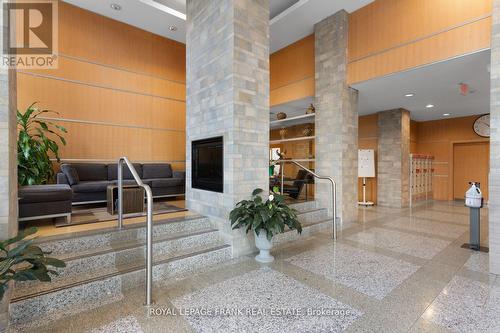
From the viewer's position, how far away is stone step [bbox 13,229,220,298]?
220cm

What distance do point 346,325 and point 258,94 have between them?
2.88m

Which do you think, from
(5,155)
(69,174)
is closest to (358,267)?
(5,155)

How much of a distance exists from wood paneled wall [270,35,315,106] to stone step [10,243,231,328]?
189 inches

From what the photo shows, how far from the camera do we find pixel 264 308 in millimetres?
2115

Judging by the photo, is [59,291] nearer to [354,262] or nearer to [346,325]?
[346,325]

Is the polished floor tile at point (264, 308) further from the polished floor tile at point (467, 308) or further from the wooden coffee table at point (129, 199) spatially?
the wooden coffee table at point (129, 199)

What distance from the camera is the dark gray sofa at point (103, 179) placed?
4.38 meters

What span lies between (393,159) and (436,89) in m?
2.51

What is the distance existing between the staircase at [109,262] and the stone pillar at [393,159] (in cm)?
603

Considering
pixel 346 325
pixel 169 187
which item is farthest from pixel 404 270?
pixel 169 187

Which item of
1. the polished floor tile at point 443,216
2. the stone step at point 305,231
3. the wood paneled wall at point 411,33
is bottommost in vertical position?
the polished floor tile at point 443,216

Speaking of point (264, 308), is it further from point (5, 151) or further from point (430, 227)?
point (430, 227)

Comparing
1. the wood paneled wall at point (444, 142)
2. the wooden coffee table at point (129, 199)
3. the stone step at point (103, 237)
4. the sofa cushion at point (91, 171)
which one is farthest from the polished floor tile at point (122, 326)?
the wood paneled wall at point (444, 142)

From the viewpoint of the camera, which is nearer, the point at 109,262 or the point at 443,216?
the point at 109,262
